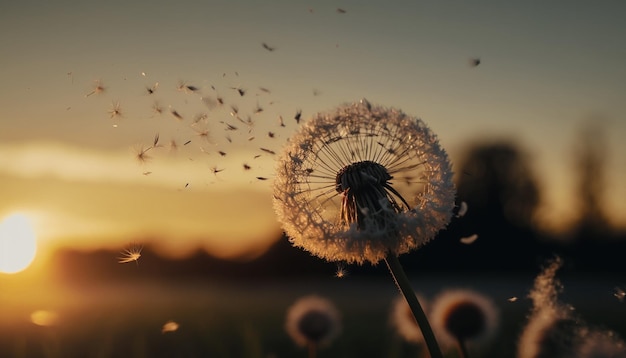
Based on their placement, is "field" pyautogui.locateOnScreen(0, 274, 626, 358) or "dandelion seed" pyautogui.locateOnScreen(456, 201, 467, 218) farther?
"field" pyautogui.locateOnScreen(0, 274, 626, 358)

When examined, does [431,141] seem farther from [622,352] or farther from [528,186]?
[528,186]

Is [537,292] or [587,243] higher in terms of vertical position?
[587,243]

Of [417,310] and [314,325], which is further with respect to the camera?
[314,325]

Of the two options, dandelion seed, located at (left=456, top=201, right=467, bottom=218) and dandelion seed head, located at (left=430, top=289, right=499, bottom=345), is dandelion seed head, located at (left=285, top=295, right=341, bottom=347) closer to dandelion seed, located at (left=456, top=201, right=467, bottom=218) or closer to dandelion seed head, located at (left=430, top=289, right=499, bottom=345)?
dandelion seed head, located at (left=430, top=289, right=499, bottom=345)

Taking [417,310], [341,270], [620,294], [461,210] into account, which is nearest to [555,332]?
[620,294]

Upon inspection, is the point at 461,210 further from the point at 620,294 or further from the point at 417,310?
the point at 620,294

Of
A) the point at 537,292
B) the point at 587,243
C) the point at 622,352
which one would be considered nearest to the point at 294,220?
the point at 537,292

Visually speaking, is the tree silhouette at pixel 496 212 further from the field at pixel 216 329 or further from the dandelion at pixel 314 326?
the dandelion at pixel 314 326

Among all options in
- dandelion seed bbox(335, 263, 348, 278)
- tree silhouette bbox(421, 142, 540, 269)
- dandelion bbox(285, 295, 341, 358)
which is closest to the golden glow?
dandelion bbox(285, 295, 341, 358)
